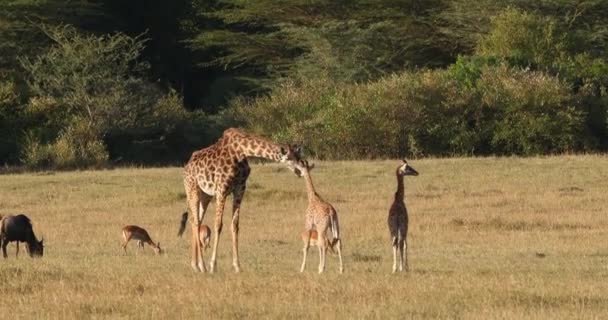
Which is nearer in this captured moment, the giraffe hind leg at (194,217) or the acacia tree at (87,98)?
the giraffe hind leg at (194,217)

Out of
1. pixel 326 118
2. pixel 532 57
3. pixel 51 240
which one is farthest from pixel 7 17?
pixel 51 240

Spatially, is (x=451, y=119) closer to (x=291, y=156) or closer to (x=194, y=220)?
(x=194, y=220)

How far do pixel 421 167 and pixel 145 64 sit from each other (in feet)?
56.1

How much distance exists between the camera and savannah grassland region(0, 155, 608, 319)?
12836 mm

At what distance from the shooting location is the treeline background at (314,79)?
42562 millimetres

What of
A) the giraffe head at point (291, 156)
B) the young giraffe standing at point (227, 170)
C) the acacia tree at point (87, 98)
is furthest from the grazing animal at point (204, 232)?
the acacia tree at point (87, 98)

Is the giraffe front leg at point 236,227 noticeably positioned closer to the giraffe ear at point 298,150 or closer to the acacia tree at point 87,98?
the giraffe ear at point 298,150

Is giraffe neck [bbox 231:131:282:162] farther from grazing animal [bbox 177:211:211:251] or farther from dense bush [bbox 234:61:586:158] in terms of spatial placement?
dense bush [bbox 234:61:586:158]

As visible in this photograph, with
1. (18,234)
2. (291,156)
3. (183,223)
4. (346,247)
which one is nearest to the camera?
(291,156)

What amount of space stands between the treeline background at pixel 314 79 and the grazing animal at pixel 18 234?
22.0m

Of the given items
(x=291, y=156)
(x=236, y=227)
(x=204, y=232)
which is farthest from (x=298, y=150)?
(x=204, y=232)

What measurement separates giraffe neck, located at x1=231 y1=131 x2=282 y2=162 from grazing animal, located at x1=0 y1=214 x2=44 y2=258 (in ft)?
15.9

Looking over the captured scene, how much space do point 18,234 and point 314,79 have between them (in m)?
30.7

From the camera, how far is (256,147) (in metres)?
15.6
